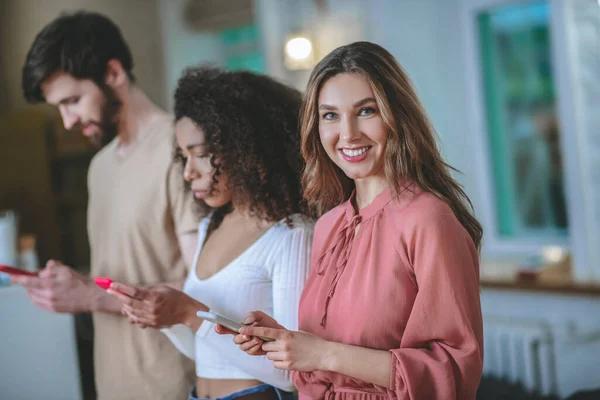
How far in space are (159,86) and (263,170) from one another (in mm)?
3496

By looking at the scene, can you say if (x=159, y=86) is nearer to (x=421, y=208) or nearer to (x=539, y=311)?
(x=539, y=311)

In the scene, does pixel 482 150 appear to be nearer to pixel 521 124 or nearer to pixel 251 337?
pixel 521 124

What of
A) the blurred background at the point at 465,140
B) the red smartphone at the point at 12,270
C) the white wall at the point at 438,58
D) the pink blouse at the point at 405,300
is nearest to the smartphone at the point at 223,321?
the pink blouse at the point at 405,300

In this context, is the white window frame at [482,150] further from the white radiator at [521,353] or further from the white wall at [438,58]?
the white radiator at [521,353]

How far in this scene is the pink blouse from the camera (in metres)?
0.82

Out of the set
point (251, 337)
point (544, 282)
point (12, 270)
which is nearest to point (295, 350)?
point (251, 337)

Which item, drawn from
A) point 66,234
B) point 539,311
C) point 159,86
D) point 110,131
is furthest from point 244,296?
point 159,86

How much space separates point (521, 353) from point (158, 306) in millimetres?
1781

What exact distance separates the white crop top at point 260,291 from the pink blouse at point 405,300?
0.09 metres

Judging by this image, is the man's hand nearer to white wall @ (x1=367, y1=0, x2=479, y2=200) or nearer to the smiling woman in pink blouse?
the smiling woman in pink blouse

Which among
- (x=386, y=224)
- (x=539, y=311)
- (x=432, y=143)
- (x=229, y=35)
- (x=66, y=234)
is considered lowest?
(x=539, y=311)

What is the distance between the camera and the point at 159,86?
4453 millimetres

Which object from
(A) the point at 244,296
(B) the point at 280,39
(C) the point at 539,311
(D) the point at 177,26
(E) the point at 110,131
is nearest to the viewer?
(A) the point at 244,296

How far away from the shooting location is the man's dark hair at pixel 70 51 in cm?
146
